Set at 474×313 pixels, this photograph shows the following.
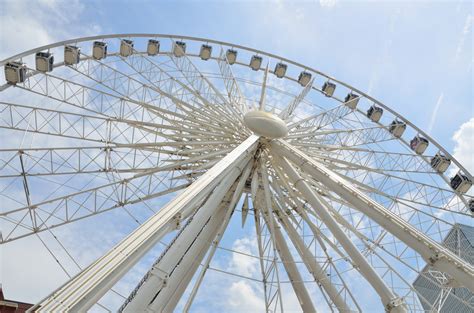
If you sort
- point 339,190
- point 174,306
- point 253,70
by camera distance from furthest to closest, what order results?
point 253,70 → point 174,306 → point 339,190

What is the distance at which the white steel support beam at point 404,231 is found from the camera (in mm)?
11001

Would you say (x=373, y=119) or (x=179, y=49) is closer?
(x=179, y=49)

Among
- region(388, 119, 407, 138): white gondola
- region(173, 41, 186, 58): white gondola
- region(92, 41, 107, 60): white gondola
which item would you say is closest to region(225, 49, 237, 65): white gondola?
region(173, 41, 186, 58): white gondola

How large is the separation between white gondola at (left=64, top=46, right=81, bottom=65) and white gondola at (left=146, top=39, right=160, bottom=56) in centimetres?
458

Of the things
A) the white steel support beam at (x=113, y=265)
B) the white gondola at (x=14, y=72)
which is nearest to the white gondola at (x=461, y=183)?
the white steel support beam at (x=113, y=265)

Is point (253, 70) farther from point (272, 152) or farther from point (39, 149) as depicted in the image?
point (39, 149)

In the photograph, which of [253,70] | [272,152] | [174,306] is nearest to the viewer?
[174,306]

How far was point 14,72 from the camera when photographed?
1822cm

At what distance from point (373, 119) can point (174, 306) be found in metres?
18.0

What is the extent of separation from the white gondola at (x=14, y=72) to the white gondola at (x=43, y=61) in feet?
4.48

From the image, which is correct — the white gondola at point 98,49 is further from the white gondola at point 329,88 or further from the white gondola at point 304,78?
the white gondola at point 329,88

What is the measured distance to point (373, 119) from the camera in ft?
89.9

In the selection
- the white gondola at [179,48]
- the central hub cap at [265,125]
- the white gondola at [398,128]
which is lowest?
the central hub cap at [265,125]

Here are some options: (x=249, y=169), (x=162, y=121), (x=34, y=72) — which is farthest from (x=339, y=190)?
(x=34, y=72)
